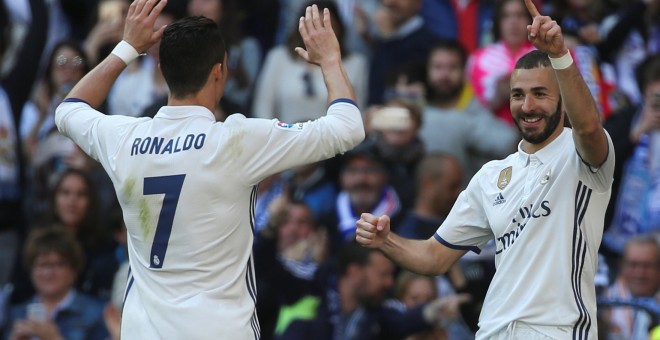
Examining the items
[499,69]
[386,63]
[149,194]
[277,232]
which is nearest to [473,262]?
[277,232]

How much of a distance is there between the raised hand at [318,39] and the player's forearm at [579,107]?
3.84 ft

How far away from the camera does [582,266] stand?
7078mm

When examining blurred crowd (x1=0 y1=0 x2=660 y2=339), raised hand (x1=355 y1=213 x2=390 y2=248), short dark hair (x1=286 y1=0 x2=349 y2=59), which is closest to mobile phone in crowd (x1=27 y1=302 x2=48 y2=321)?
blurred crowd (x1=0 y1=0 x2=660 y2=339)

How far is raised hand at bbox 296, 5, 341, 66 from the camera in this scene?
23.7 ft

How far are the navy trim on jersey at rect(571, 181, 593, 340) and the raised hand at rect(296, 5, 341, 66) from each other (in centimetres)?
142

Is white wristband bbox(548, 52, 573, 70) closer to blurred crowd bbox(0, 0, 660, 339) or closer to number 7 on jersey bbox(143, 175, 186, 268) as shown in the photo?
number 7 on jersey bbox(143, 175, 186, 268)

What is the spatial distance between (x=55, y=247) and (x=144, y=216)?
4.68m

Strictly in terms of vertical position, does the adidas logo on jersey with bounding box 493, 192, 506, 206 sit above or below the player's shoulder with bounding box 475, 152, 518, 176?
below

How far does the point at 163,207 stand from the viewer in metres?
7.14

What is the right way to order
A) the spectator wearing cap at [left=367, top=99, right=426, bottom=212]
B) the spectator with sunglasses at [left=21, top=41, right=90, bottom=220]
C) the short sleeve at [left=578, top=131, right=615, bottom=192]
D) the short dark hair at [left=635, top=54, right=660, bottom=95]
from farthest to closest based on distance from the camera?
the spectator with sunglasses at [left=21, top=41, right=90, bottom=220], the spectator wearing cap at [left=367, top=99, right=426, bottom=212], the short dark hair at [left=635, top=54, right=660, bottom=95], the short sleeve at [left=578, top=131, right=615, bottom=192]

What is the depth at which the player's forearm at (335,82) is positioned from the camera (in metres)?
7.19

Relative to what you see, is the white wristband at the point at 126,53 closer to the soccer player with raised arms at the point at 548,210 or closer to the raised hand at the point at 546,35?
the soccer player with raised arms at the point at 548,210

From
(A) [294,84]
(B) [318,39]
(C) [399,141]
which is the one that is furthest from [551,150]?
(A) [294,84]

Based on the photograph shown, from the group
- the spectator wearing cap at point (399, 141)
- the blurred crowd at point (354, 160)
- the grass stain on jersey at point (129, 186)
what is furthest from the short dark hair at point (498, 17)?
the grass stain on jersey at point (129, 186)
